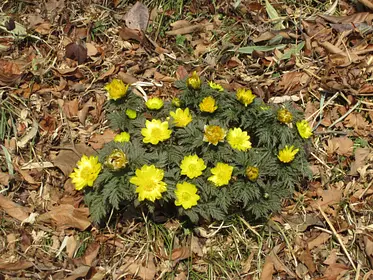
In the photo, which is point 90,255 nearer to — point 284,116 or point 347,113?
point 284,116

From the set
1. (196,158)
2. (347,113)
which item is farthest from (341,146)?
(196,158)

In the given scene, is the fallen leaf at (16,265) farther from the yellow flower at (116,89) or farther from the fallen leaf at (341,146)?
the fallen leaf at (341,146)

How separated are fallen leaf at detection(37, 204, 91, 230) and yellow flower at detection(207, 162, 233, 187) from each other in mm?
741

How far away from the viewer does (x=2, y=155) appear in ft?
9.52

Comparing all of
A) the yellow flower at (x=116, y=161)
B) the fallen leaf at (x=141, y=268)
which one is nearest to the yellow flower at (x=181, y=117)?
the yellow flower at (x=116, y=161)

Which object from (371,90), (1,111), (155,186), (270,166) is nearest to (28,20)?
(1,111)

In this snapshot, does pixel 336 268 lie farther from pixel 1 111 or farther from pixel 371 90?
pixel 1 111

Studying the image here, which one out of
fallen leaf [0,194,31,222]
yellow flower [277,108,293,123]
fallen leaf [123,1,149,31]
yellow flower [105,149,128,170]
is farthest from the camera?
fallen leaf [123,1,149,31]

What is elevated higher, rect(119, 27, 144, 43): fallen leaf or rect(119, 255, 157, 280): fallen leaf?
rect(119, 27, 144, 43): fallen leaf

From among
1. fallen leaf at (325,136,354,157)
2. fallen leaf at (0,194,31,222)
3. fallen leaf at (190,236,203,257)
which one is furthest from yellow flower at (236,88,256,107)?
fallen leaf at (0,194,31,222)

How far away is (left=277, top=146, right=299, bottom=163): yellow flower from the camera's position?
8.23 ft

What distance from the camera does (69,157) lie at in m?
2.86

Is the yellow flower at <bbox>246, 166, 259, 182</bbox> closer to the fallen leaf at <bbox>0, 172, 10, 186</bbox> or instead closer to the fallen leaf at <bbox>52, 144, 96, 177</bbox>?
the fallen leaf at <bbox>52, 144, 96, 177</bbox>

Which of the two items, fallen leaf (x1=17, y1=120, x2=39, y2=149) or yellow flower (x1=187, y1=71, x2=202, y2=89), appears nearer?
yellow flower (x1=187, y1=71, x2=202, y2=89)
